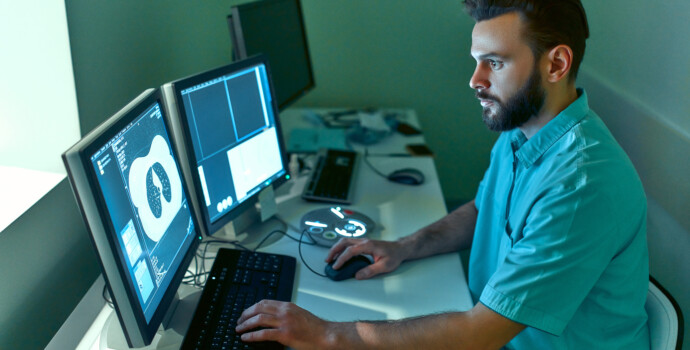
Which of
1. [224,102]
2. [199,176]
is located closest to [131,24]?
[224,102]

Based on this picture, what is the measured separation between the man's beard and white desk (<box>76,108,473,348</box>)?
14.7 inches

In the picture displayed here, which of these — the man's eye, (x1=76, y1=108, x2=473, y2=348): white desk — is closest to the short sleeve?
(x1=76, y1=108, x2=473, y2=348): white desk

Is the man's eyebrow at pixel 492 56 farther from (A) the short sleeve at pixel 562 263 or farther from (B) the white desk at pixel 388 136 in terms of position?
(B) the white desk at pixel 388 136

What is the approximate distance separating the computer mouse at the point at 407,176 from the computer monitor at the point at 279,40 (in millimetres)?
485

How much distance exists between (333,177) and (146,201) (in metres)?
0.88

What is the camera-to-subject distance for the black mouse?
3.99ft

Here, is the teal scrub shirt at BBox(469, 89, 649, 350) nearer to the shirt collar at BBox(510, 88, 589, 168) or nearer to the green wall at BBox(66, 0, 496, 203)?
the shirt collar at BBox(510, 88, 589, 168)

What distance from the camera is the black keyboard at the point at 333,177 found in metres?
1.61

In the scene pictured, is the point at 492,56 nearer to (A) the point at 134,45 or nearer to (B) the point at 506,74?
(B) the point at 506,74

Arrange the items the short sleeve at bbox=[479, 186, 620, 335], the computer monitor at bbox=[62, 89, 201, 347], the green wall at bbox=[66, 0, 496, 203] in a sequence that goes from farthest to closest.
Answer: the green wall at bbox=[66, 0, 496, 203] < the short sleeve at bbox=[479, 186, 620, 335] < the computer monitor at bbox=[62, 89, 201, 347]

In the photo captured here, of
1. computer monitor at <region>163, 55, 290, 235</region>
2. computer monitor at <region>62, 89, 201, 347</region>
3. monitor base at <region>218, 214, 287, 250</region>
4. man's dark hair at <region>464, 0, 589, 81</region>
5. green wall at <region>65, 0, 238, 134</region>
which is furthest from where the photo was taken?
green wall at <region>65, 0, 238, 134</region>

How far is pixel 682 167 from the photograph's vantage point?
1.25m

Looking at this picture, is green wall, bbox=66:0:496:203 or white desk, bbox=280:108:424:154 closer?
white desk, bbox=280:108:424:154

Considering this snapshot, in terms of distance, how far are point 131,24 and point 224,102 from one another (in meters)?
0.96
